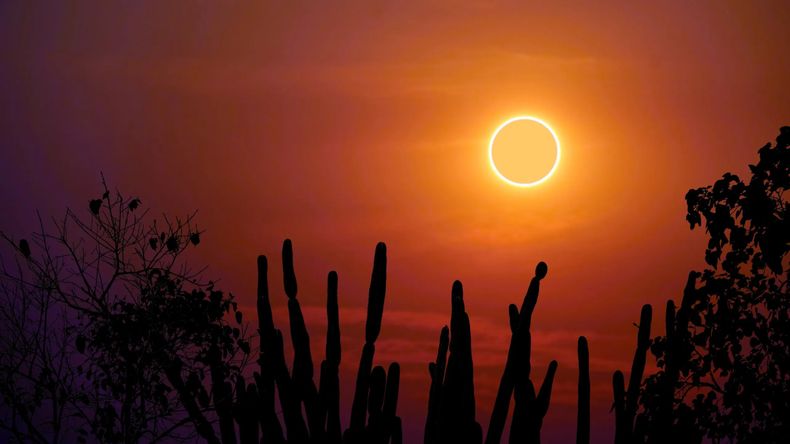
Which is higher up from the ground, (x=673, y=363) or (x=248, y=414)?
(x=673, y=363)

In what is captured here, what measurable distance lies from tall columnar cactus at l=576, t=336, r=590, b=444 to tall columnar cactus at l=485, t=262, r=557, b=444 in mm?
860

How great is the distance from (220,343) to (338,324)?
4534mm

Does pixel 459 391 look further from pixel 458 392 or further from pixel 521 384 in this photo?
pixel 521 384

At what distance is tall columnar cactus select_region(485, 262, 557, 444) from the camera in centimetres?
1136

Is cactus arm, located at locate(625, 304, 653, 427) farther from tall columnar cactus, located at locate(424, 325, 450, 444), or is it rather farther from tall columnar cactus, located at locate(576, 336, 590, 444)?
tall columnar cactus, located at locate(424, 325, 450, 444)

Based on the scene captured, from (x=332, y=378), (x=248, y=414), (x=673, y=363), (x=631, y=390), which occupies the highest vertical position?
(x=673, y=363)

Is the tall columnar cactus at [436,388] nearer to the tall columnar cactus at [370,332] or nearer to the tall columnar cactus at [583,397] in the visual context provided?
the tall columnar cactus at [370,332]

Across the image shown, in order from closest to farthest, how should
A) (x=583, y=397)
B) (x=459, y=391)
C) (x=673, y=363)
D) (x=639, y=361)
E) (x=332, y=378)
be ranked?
(x=459, y=391) → (x=332, y=378) → (x=583, y=397) → (x=639, y=361) → (x=673, y=363)

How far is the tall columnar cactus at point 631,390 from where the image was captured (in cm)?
1259

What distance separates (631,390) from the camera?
12.7 metres

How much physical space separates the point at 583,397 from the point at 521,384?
1228 mm

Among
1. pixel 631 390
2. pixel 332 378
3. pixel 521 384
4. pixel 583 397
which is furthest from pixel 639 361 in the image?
pixel 332 378

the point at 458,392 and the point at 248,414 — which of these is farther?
the point at 248,414

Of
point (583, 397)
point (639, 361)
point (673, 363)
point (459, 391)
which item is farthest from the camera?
point (673, 363)
